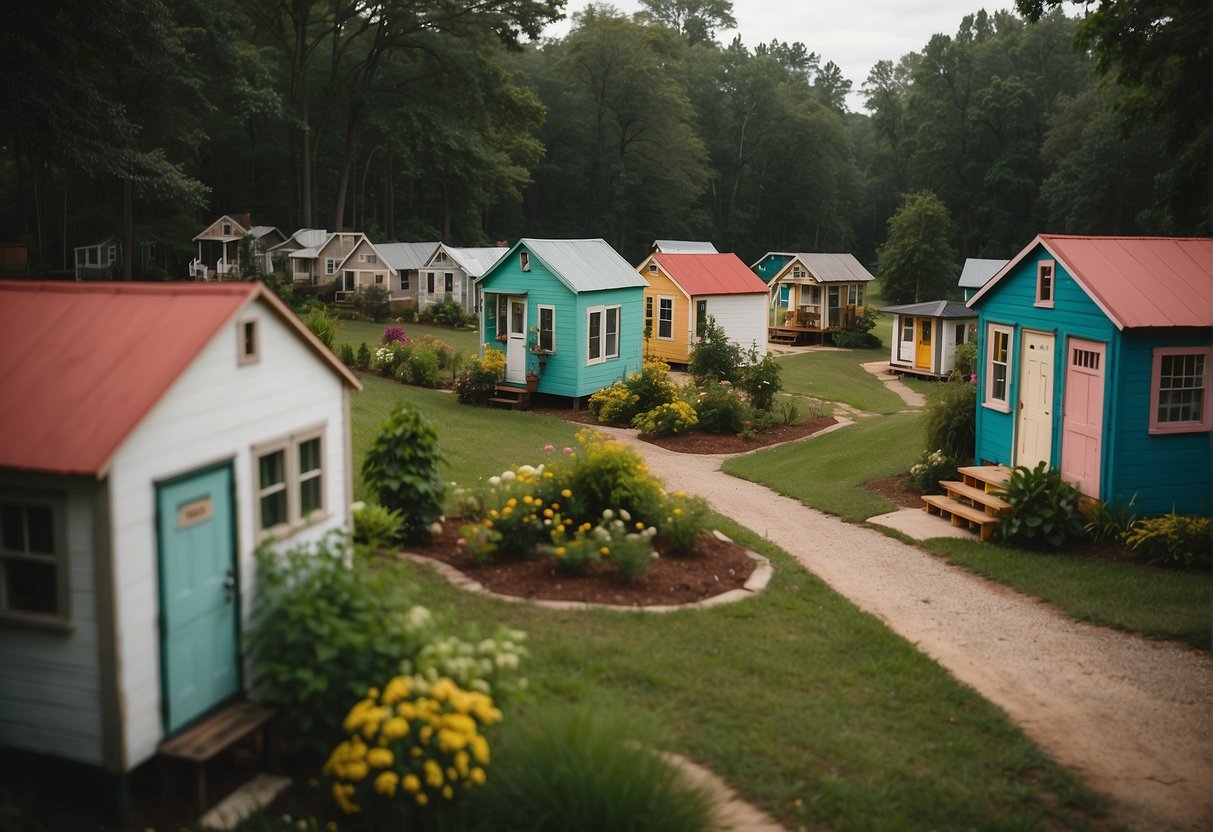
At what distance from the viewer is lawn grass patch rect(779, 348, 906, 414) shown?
1329 inches

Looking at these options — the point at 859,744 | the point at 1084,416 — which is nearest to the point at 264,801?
the point at 859,744

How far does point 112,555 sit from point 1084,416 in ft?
45.6

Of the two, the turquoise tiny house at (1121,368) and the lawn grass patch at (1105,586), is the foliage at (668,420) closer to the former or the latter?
the turquoise tiny house at (1121,368)

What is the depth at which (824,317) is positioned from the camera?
1960 inches

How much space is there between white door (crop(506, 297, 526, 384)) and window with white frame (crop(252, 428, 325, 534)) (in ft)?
62.5

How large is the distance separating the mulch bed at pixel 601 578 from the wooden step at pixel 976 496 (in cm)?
514

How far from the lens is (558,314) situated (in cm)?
2727

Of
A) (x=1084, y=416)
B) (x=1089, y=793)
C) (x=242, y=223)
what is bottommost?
(x=1089, y=793)

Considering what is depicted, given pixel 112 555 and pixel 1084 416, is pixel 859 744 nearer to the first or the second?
pixel 112 555

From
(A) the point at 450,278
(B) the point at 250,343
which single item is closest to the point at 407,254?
(A) the point at 450,278

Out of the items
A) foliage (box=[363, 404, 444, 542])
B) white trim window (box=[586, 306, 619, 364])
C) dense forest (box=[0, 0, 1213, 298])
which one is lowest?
foliage (box=[363, 404, 444, 542])

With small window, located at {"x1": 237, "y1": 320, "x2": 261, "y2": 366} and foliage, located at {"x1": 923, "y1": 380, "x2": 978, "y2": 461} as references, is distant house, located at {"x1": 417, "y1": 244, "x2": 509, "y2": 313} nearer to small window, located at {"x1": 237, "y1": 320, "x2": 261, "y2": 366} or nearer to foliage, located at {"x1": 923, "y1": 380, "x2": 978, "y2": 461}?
foliage, located at {"x1": 923, "y1": 380, "x2": 978, "y2": 461}

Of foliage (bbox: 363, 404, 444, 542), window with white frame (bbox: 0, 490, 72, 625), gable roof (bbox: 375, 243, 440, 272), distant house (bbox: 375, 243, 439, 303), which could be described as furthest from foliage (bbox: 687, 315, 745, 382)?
gable roof (bbox: 375, 243, 440, 272)

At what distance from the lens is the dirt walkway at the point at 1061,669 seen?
8.54m
